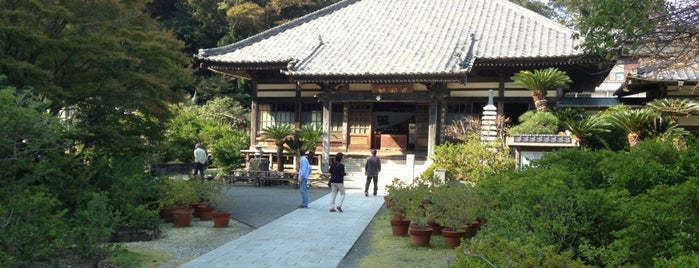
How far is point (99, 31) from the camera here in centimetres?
933

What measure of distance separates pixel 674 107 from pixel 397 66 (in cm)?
824

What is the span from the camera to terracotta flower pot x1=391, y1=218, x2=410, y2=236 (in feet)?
31.3

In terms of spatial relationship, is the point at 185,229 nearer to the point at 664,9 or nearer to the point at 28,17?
the point at 28,17

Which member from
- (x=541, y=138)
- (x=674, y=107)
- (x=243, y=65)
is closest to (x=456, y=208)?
(x=541, y=138)

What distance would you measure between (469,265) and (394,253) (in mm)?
4512

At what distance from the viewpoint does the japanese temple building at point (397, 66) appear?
56.9 feet

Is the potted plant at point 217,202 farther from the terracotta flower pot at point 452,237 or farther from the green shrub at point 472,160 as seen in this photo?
the green shrub at point 472,160

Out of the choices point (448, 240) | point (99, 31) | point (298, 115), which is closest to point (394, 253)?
point (448, 240)

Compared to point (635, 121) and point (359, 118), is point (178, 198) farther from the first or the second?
point (359, 118)

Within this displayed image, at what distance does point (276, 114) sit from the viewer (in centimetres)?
2145

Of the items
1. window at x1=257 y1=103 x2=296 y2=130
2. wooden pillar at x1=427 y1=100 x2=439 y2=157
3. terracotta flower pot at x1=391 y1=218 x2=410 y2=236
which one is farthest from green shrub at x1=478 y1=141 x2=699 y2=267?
window at x1=257 y1=103 x2=296 y2=130

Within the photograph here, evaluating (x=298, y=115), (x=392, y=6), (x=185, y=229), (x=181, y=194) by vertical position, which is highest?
(x=392, y=6)

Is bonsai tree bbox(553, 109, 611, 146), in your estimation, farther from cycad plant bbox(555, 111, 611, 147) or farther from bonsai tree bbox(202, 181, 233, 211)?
bonsai tree bbox(202, 181, 233, 211)

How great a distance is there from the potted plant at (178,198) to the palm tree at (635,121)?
10566 millimetres
